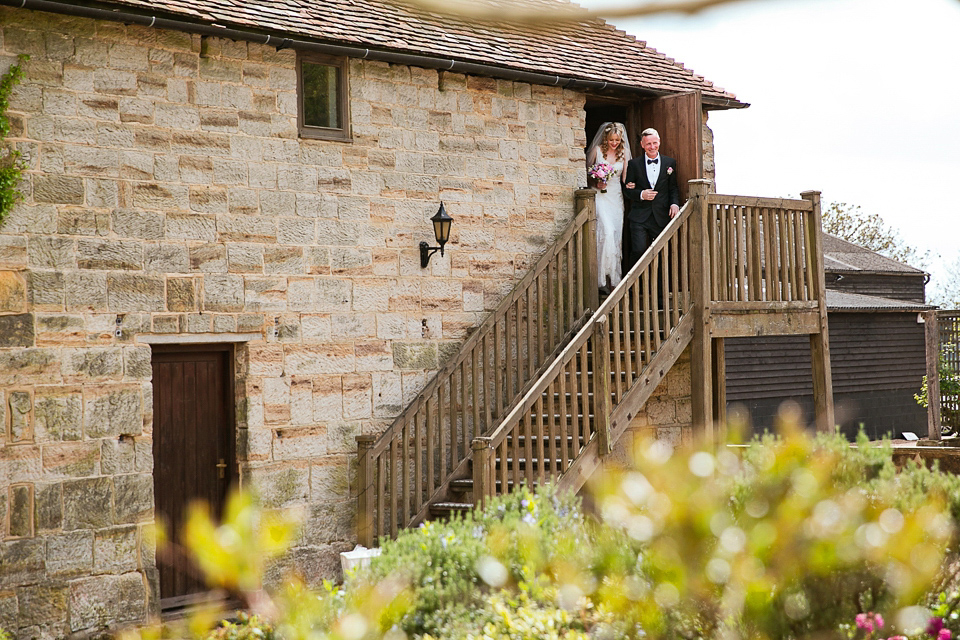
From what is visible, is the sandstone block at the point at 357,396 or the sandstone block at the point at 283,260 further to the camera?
the sandstone block at the point at 357,396

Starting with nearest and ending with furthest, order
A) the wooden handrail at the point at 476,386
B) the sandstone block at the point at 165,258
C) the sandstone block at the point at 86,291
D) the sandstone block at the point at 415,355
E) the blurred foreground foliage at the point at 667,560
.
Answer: the blurred foreground foliage at the point at 667,560
the sandstone block at the point at 86,291
the sandstone block at the point at 165,258
the wooden handrail at the point at 476,386
the sandstone block at the point at 415,355

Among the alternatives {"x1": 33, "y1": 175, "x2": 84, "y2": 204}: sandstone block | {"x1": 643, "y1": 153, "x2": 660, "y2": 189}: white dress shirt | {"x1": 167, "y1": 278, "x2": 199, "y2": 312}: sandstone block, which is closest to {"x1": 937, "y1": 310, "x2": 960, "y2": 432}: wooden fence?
{"x1": 643, "y1": 153, "x2": 660, "y2": 189}: white dress shirt

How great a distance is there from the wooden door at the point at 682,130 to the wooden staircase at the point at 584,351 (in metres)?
0.96

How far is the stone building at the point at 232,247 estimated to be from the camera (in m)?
7.20

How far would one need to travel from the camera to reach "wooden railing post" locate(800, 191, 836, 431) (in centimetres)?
987

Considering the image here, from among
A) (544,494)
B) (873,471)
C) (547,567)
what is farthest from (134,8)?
(873,471)

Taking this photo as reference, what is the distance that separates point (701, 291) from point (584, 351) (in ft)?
5.02

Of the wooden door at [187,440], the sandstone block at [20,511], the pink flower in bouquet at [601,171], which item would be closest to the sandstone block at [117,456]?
the wooden door at [187,440]

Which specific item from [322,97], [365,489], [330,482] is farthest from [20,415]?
[322,97]

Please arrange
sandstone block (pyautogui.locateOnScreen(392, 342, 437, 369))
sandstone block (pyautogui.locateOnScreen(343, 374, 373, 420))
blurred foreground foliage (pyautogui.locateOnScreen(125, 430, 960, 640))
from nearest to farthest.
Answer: blurred foreground foliage (pyautogui.locateOnScreen(125, 430, 960, 640)) < sandstone block (pyautogui.locateOnScreen(343, 374, 373, 420)) < sandstone block (pyautogui.locateOnScreen(392, 342, 437, 369))

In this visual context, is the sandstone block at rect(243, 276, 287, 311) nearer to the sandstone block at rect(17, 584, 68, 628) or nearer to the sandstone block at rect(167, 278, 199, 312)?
the sandstone block at rect(167, 278, 199, 312)

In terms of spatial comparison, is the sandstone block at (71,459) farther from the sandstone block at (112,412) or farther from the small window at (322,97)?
the small window at (322,97)

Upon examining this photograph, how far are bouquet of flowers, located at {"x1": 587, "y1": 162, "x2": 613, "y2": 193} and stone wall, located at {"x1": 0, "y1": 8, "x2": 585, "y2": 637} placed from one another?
0.58 metres

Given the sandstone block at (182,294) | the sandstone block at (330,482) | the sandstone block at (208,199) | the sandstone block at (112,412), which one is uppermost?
the sandstone block at (208,199)
